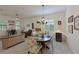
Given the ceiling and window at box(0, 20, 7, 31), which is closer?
the ceiling

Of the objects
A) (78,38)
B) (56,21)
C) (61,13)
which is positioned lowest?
(78,38)

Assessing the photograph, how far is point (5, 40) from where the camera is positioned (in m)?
5.28

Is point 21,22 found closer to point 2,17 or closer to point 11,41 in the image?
point 2,17

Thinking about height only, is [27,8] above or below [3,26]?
above

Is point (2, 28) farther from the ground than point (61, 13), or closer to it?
closer to it

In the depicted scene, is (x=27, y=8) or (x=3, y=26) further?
(x=3, y=26)

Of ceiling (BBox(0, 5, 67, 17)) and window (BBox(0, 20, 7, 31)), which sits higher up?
ceiling (BBox(0, 5, 67, 17))

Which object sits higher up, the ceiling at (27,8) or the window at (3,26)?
the ceiling at (27,8)

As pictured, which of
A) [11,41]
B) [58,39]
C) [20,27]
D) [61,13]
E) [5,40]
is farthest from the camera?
[20,27]

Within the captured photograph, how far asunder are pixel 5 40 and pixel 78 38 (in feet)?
12.7

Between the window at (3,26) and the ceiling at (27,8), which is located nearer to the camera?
the ceiling at (27,8)

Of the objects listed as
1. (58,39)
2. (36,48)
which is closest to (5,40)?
(36,48)

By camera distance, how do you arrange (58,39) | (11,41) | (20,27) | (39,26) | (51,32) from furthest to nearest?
(20,27) → (39,26) → (51,32) → (58,39) → (11,41)

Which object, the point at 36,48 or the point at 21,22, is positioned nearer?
the point at 36,48
